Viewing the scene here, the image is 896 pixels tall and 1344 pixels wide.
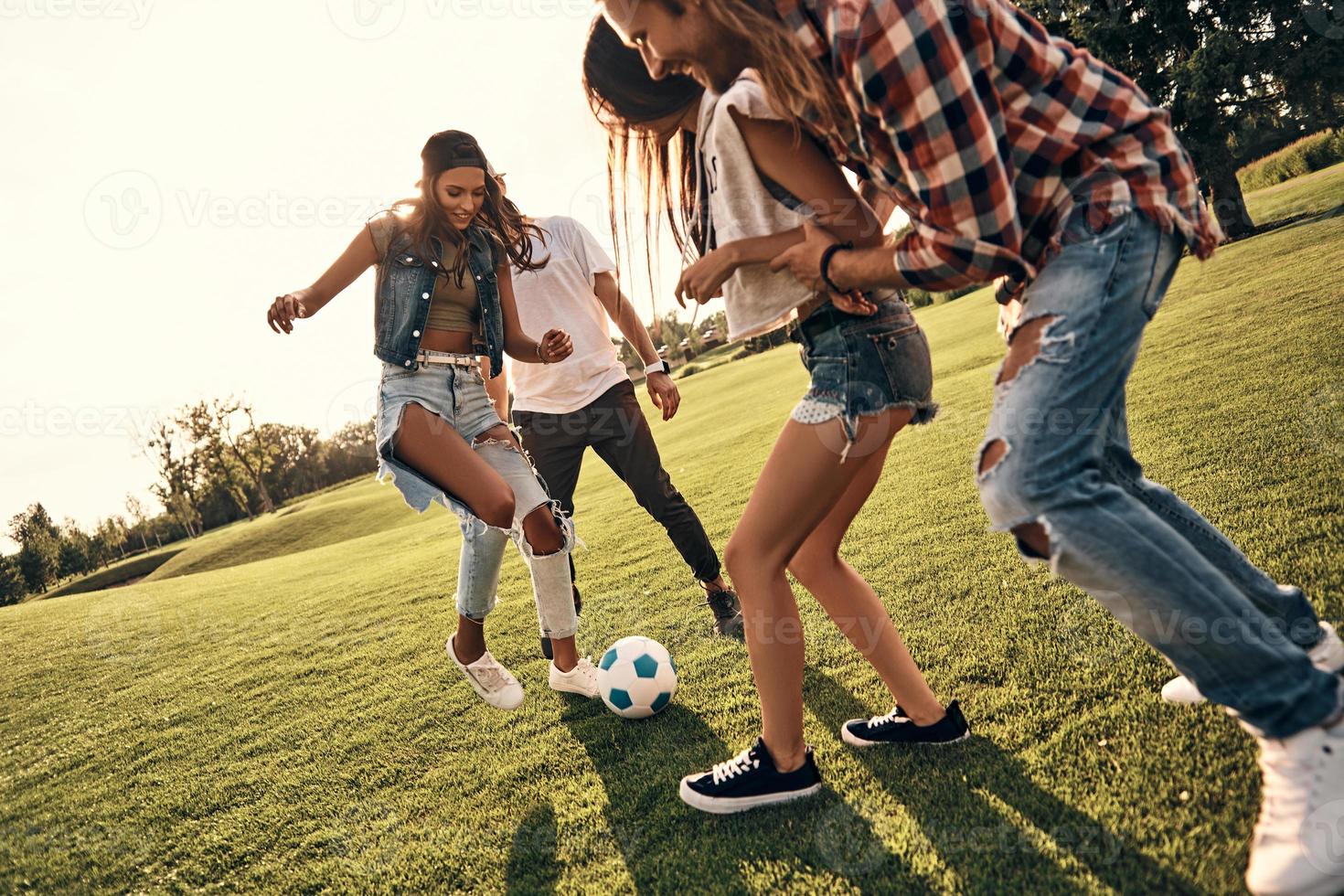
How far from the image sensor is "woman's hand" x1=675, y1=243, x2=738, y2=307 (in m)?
1.97

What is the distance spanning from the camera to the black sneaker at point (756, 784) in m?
2.39

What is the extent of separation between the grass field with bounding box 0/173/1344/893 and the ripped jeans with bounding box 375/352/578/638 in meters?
0.52

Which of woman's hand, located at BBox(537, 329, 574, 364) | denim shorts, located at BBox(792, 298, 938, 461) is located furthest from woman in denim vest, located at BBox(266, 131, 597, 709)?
denim shorts, located at BBox(792, 298, 938, 461)

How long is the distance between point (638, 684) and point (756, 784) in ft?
3.21

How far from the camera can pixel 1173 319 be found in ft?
34.7

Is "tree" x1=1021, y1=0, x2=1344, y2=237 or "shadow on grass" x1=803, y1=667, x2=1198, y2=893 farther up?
"tree" x1=1021, y1=0, x2=1344, y2=237

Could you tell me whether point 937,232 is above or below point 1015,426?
above

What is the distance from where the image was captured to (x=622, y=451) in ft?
14.8

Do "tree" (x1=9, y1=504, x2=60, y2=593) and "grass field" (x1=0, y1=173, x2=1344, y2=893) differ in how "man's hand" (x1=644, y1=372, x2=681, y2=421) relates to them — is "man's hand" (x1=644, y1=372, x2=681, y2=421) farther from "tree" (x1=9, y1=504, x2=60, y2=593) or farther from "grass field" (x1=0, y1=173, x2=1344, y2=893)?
"tree" (x1=9, y1=504, x2=60, y2=593)

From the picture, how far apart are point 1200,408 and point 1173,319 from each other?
5.54m

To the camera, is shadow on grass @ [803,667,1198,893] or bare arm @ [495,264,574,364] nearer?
shadow on grass @ [803,667,1198,893]

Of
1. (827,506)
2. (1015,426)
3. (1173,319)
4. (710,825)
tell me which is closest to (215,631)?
(710,825)

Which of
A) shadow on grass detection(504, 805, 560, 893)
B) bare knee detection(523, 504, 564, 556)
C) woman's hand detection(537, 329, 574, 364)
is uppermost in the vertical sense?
woman's hand detection(537, 329, 574, 364)

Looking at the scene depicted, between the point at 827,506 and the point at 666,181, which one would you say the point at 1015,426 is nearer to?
the point at 827,506
